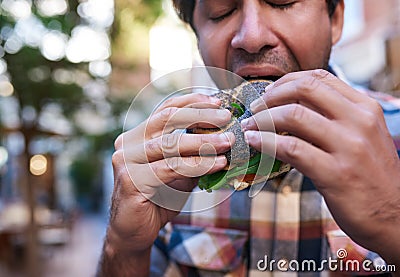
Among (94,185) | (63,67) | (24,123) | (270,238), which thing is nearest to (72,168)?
(94,185)

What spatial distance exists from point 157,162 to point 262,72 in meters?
0.22

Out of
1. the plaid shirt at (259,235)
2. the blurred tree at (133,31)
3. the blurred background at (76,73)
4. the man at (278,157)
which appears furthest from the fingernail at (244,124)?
the blurred tree at (133,31)

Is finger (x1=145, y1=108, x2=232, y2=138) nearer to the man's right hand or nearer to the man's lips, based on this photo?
the man's right hand

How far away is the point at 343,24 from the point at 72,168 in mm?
6933

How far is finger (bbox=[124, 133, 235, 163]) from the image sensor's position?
56 cm

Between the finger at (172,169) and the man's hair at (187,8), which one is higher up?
the man's hair at (187,8)

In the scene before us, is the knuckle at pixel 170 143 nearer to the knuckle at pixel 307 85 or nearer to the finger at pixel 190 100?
the finger at pixel 190 100

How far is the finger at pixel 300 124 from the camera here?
1.58ft

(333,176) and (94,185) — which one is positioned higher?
(333,176)

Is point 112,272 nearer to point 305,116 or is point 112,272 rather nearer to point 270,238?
point 270,238

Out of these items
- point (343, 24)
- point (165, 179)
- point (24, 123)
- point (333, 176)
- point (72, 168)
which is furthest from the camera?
point (72, 168)

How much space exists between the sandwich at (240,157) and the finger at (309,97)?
0.11ft

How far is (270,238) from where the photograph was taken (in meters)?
0.95

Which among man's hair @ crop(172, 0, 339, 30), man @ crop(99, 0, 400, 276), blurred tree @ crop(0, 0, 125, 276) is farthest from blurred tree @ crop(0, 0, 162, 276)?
man @ crop(99, 0, 400, 276)
